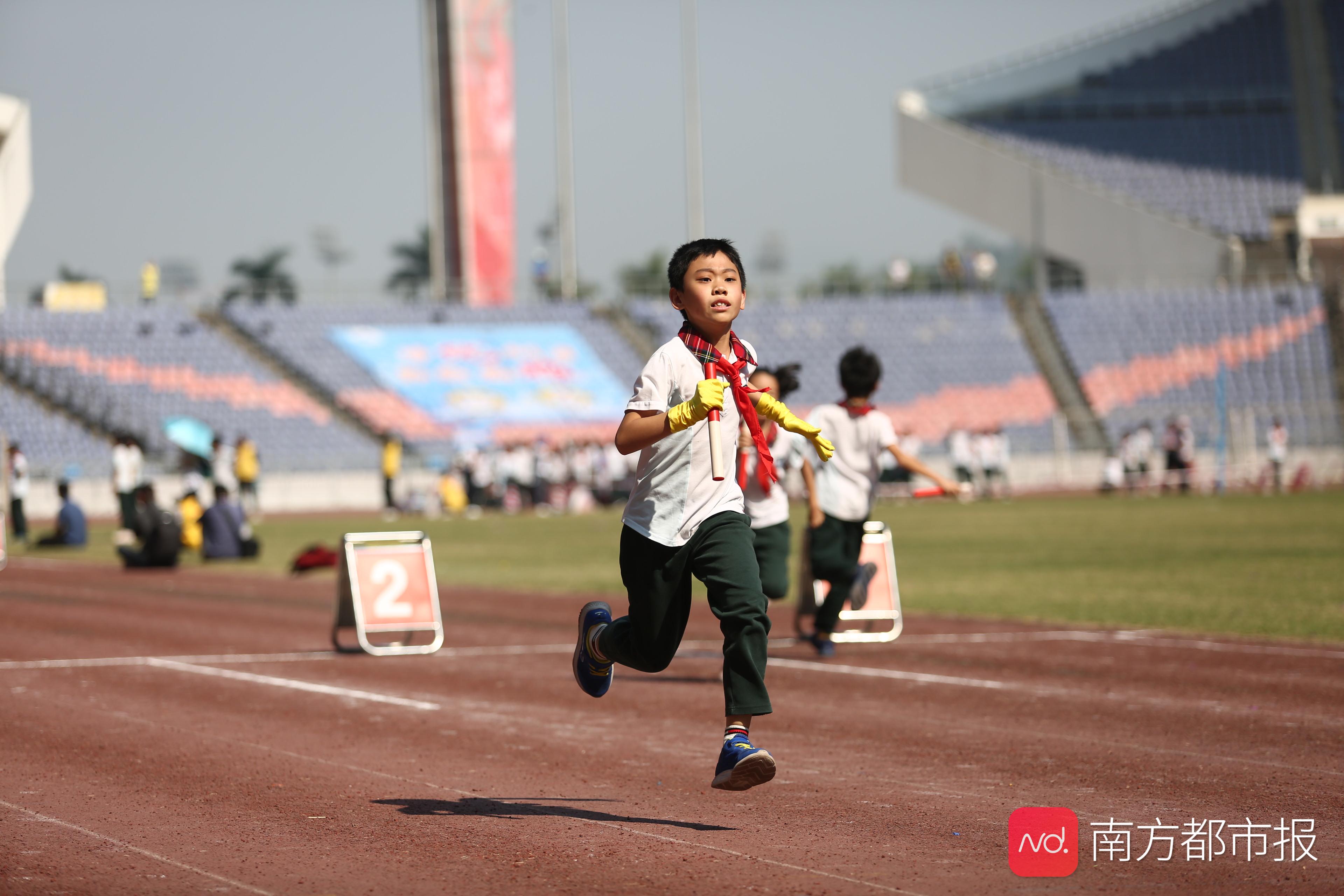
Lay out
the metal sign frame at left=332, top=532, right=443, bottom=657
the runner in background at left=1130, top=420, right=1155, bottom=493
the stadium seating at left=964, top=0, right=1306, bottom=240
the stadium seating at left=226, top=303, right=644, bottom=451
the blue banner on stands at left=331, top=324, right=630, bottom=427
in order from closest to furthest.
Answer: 1. the metal sign frame at left=332, top=532, right=443, bottom=657
2. the runner in background at left=1130, top=420, right=1155, bottom=493
3. the stadium seating at left=226, top=303, right=644, bottom=451
4. the blue banner on stands at left=331, top=324, right=630, bottom=427
5. the stadium seating at left=964, top=0, right=1306, bottom=240

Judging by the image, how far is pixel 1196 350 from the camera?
5509cm

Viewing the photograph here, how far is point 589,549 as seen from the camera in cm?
2555

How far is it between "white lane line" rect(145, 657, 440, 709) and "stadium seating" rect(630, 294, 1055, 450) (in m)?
38.5

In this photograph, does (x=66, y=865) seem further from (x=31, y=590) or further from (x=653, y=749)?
(x=31, y=590)

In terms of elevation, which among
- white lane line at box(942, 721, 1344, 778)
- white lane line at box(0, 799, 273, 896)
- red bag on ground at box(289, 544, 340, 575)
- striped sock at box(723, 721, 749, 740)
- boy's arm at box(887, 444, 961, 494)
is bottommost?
red bag on ground at box(289, 544, 340, 575)

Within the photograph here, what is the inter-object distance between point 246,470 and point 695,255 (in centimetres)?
3329

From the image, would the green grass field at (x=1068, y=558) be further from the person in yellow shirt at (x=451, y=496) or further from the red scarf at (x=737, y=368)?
the red scarf at (x=737, y=368)

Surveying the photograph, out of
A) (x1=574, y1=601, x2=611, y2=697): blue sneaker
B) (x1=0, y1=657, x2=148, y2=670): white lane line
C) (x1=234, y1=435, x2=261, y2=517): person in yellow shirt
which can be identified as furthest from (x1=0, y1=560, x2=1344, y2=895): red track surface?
(x1=234, y1=435, x2=261, y2=517): person in yellow shirt

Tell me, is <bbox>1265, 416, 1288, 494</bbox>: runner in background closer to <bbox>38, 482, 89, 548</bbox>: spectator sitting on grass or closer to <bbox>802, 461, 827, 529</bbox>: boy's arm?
<bbox>38, 482, 89, 548</bbox>: spectator sitting on grass

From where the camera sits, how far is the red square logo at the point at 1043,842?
5.41m

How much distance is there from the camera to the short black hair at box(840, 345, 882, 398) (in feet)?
36.7

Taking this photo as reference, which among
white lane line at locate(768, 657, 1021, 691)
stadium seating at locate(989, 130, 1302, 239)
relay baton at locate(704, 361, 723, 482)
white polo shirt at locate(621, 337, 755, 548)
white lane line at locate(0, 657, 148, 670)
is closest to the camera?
relay baton at locate(704, 361, 723, 482)

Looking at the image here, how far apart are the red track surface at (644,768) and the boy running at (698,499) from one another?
2.23 ft

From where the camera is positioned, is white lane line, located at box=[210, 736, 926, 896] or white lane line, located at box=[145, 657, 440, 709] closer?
white lane line, located at box=[210, 736, 926, 896]
